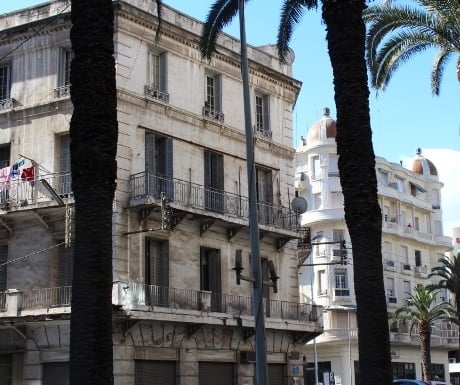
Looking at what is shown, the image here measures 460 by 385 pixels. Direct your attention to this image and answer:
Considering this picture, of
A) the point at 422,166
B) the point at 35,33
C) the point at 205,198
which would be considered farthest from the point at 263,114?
the point at 422,166

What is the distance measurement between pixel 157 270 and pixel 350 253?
104 ft

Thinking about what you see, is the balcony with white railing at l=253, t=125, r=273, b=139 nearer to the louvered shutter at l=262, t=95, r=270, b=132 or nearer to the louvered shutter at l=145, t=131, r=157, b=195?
the louvered shutter at l=262, t=95, r=270, b=132

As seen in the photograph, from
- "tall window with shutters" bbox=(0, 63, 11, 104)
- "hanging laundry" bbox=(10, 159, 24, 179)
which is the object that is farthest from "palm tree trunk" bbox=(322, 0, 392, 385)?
"tall window with shutters" bbox=(0, 63, 11, 104)

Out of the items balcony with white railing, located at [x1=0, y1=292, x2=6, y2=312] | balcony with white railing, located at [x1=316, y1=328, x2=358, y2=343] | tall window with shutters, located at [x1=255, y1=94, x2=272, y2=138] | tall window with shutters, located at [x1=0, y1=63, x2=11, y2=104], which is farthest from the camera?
balcony with white railing, located at [x1=316, y1=328, x2=358, y2=343]

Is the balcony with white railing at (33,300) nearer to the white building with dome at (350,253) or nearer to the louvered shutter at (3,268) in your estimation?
the louvered shutter at (3,268)

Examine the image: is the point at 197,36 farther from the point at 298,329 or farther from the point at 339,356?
the point at 339,356

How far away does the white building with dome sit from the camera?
187 feet

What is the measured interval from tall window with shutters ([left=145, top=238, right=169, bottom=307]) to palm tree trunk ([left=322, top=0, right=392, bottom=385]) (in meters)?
14.5

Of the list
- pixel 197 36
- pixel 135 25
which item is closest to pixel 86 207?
pixel 135 25

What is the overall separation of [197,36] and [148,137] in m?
4.94

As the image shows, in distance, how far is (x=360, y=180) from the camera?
A: 13.4 meters

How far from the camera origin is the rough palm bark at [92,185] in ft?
34.7

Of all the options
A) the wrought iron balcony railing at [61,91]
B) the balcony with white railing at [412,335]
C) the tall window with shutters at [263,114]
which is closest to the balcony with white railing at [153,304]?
the wrought iron balcony railing at [61,91]

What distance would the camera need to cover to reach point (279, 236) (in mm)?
32969
